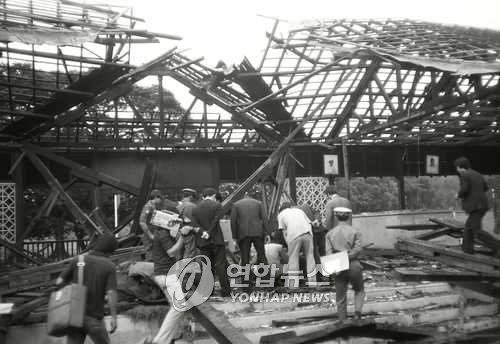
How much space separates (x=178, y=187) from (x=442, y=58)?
8486mm

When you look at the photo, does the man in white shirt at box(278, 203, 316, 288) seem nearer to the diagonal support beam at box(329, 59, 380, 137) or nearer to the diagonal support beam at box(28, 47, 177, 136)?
the diagonal support beam at box(329, 59, 380, 137)

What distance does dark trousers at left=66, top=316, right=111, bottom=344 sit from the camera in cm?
593

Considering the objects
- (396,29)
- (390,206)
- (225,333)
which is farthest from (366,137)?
(390,206)

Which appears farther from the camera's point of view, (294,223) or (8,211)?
(8,211)

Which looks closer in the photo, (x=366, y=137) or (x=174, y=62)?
(x=174, y=62)

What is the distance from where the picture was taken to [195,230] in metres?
8.54

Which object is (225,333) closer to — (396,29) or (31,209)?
(396,29)

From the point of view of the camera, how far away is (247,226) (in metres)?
9.34

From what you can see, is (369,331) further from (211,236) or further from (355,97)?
(355,97)

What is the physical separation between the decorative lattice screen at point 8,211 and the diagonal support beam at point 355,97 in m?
9.19

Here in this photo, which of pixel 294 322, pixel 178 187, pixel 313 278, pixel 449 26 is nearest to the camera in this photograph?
pixel 294 322

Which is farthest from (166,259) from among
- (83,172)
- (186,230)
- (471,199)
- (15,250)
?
(83,172)

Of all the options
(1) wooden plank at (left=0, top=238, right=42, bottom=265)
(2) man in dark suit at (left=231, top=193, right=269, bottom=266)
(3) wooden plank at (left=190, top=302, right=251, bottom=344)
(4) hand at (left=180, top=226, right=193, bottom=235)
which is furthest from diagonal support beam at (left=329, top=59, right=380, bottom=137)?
(1) wooden plank at (left=0, top=238, right=42, bottom=265)

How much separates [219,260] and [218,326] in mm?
2545
